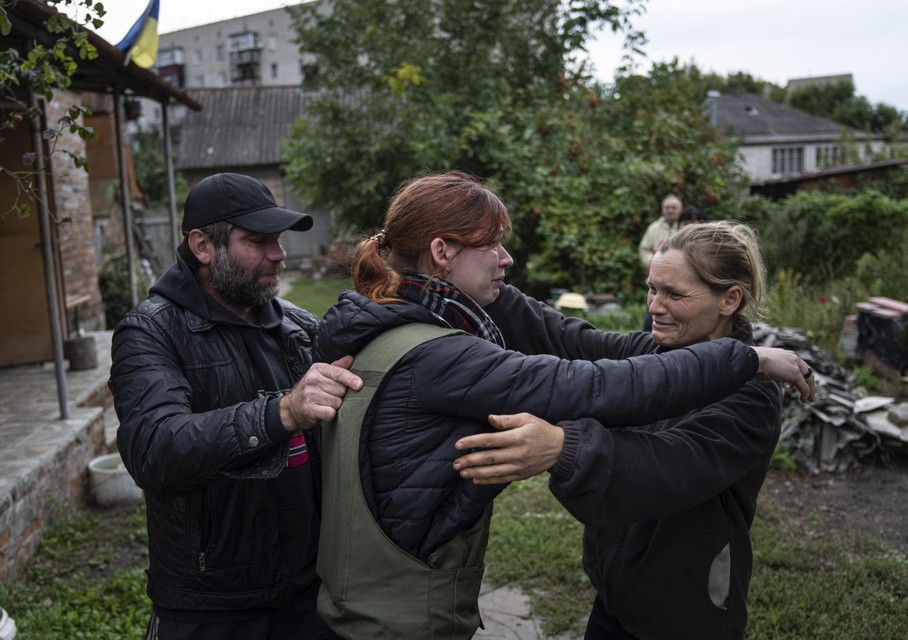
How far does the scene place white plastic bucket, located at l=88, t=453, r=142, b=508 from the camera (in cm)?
542

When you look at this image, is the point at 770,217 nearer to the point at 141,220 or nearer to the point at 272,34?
the point at 141,220

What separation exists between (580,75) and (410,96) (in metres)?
3.74

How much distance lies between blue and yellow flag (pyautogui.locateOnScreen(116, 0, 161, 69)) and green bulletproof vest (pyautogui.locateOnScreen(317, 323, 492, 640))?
5.39m

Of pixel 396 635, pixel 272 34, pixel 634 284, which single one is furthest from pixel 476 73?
pixel 272 34

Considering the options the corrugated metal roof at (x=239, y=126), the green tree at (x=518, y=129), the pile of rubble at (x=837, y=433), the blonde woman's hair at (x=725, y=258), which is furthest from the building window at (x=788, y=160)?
the blonde woman's hair at (x=725, y=258)

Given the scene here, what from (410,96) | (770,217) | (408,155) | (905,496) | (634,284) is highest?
(410,96)

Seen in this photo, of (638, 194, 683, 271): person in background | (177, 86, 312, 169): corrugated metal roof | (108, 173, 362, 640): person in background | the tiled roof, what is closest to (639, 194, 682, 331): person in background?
(638, 194, 683, 271): person in background

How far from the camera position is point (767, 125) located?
38.5 metres

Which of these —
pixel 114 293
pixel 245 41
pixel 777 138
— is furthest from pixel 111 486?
pixel 245 41

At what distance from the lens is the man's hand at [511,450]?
151 centimetres

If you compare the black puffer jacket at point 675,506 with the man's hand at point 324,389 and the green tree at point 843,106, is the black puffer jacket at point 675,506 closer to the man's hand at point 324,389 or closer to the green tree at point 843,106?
the man's hand at point 324,389

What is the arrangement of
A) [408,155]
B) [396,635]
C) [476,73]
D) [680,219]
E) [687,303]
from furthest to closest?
1. [476,73]
2. [408,155]
3. [680,219]
4. [687,303]
5. [396,635]

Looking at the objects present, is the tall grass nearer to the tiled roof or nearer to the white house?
the white house

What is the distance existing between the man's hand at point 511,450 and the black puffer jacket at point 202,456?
54cm
